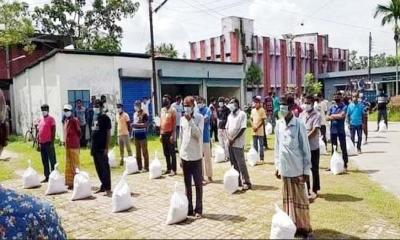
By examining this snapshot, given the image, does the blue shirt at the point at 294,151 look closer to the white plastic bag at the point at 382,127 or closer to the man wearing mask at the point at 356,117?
the man wearing mask at the point at 356,117

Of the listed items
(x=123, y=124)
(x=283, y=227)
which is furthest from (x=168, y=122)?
(x=283, y=227)

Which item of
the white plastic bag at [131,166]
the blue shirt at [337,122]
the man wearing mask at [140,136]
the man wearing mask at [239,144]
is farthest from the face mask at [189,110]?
the blue shirt at [337,122]

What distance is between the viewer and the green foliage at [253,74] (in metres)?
34.1

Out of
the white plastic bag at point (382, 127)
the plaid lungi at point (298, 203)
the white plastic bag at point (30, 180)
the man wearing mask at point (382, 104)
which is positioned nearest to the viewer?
the plaid lungi at point (298, 203)

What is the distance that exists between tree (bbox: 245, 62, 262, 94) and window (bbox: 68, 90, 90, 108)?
18.5 meters

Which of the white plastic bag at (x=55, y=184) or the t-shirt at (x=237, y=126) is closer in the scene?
the t-shirt at (x=237, y=126)

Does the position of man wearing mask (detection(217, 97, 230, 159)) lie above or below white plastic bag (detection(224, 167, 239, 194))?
above

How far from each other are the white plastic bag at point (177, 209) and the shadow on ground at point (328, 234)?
1.85m

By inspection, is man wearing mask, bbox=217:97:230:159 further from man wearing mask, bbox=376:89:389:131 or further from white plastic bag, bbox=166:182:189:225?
man wearing mask, bbox=376:89:389:131

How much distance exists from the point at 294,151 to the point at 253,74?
94.6 ft

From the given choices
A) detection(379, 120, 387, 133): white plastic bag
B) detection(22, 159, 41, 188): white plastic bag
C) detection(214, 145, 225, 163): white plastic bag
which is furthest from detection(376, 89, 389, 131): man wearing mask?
detection(22, 159, 41, 188): white plastic bag

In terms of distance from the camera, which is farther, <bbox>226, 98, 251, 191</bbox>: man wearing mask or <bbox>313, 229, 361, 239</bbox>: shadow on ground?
<bbox>226, 98, 251, 191</bbox>: man wearing mask

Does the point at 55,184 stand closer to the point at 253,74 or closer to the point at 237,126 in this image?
the point at 237,126

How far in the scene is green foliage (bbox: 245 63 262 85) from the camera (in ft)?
112
